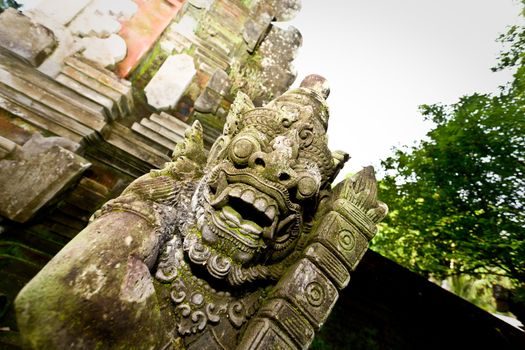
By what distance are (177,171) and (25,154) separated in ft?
4.89

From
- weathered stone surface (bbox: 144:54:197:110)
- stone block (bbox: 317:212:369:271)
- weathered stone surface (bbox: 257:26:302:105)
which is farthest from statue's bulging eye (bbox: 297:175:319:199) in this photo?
weathered stone surface (bbox: 257:26:302:105)

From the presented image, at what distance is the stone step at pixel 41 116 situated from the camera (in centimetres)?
267

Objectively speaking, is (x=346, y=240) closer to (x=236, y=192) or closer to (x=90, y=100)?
(x=236, y=192)

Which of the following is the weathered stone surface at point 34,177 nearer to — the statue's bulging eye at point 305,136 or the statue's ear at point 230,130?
the statue's ear at point 230,130

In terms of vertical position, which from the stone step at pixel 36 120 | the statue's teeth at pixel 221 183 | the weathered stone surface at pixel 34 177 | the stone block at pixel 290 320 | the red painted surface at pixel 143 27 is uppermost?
the red painted surface at pixel 143 27

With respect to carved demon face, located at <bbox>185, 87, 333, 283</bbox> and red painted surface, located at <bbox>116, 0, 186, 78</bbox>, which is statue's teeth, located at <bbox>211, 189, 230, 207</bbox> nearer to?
carved demon face, located at <bbox>185, 87, 333, 283</bbox>

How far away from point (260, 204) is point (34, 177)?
6.54 ft

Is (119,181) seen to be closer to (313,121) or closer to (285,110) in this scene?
(285,110)

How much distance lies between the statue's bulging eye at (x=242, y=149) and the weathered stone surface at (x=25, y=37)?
9.18 ft

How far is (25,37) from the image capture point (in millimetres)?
3109

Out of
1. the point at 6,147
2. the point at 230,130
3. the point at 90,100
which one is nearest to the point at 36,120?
the point at 6,147

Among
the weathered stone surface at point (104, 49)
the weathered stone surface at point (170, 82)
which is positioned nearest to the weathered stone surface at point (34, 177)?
the weathered stone surface at point (104, 49)

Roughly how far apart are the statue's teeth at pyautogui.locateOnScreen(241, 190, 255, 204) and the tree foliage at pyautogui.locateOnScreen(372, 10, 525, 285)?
6137 mm

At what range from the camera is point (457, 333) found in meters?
4.67
